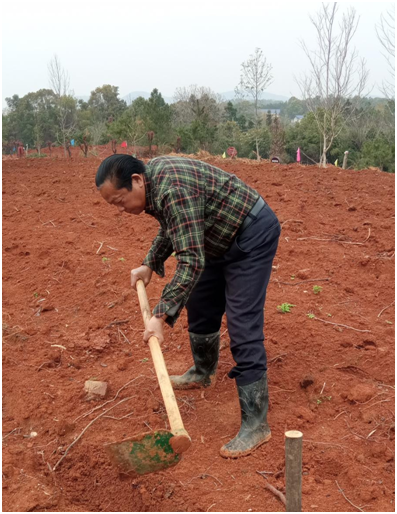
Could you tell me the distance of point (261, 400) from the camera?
2.87 meters

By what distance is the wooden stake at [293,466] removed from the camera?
1.84m

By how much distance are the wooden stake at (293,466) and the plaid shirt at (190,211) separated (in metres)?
0.90

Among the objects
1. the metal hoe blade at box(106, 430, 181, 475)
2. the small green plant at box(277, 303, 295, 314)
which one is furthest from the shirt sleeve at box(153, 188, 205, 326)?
the small green plant at box(277, 303, 295, 314)

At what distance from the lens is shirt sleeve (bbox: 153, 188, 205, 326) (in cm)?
249

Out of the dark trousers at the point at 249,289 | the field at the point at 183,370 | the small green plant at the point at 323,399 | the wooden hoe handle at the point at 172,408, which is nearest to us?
the wooden hoe handle at the point at 172,408

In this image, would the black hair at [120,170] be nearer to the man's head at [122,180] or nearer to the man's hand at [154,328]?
the man's head at [122,180]

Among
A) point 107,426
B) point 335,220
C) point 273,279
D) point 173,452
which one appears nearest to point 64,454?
point 107,426

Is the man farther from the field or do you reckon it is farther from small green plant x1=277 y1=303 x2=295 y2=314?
small green plant x1=277 y1=303 x2=295 y2=314

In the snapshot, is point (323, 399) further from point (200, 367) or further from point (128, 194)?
point (128, 194)

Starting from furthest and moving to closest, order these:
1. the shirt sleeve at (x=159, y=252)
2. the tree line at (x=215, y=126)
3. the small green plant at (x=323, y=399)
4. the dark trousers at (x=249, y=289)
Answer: the tree line at (x=215, y=126)
the small green plant at (x=323, y=399)
the shirt sleeve at (x=159, y=252)
the dark trousers at (x=249, y=289)

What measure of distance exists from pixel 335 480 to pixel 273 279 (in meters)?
2.68

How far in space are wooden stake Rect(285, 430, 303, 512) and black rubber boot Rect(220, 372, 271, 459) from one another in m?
0.86

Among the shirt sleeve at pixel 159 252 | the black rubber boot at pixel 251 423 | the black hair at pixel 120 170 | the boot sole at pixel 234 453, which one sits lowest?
the boot sole at pixel 234 453

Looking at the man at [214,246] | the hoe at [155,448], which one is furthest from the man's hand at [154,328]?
the hoe at [155,448]
